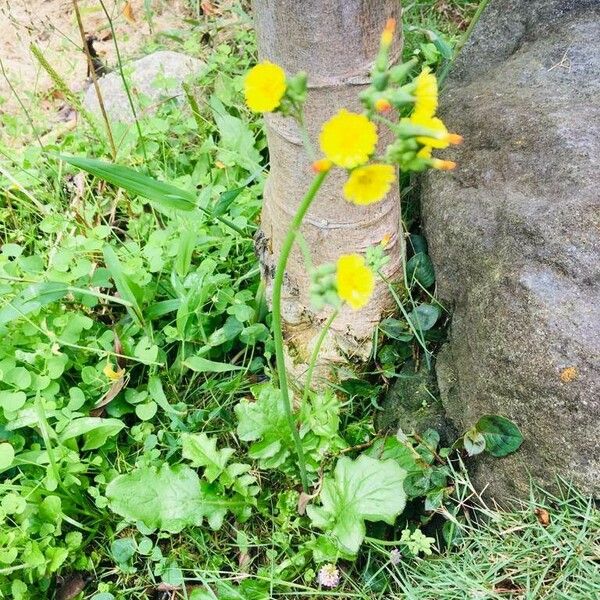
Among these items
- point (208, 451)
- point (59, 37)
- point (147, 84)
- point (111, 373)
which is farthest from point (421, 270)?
point (59, 37)

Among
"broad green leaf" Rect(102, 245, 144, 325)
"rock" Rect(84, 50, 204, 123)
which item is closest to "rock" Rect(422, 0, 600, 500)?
"broad green leaf" Rect(102, 245, 144, 325)

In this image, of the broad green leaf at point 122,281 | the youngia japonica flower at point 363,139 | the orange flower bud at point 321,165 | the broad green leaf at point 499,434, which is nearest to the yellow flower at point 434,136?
the youngia japonica flower at point 363,139

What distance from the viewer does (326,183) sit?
1.71 m

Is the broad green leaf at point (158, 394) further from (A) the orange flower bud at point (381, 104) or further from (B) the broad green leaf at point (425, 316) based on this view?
(A) the orange flower bud at point (381, 104)

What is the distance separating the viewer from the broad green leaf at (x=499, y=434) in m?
1.59

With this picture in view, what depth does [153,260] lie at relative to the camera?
217cm

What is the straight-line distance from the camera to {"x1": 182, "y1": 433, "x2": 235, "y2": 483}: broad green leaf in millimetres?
1814

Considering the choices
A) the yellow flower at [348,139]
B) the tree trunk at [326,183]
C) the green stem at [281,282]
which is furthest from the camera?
the tree trunk at [326,183]

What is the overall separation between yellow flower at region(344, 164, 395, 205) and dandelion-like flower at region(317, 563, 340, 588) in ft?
3.48

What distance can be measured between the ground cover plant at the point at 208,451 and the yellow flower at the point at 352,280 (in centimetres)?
42

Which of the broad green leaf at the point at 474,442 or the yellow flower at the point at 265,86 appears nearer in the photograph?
the yellow flower at the point at 265,86

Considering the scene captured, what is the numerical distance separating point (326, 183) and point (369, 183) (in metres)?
A: 0.69

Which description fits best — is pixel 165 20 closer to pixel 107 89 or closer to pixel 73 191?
pixel 107 89

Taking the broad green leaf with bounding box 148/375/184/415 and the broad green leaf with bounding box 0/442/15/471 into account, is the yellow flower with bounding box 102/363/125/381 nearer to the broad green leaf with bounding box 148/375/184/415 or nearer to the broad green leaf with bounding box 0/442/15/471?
the broad green leaf with bounding box 148/375/184/415
